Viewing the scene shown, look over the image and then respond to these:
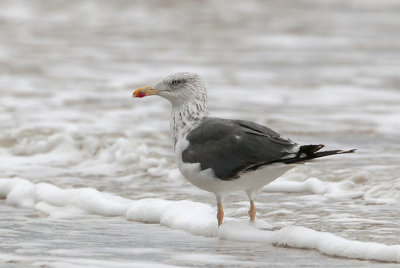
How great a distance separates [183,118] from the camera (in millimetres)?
6273

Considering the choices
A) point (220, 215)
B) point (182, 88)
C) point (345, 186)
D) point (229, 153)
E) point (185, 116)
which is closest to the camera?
point (229, 153)

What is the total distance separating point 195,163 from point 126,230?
0.78 m

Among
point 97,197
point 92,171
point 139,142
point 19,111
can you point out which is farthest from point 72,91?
point 97,197

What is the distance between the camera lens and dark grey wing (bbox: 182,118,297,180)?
218 inches

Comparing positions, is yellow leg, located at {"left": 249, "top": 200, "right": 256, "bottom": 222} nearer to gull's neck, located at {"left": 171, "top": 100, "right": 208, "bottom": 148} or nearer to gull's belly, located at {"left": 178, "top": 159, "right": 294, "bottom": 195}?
gull's belly, located at {"left": 178, "top": 159, "right": 294, "bottom": 195}

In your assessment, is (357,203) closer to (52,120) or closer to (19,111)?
(52,120)

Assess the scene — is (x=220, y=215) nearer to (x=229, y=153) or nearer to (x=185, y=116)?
(x=229, y=153)

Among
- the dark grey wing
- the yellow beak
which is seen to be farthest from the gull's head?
the dark grey wing

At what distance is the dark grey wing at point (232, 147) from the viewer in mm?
5531

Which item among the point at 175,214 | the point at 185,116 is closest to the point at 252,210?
the point at 175,214

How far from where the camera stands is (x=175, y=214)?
6.48 metres

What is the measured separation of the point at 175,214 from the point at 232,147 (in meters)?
0.97

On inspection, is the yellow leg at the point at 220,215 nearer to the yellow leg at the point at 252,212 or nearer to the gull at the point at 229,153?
the gull at the point at 229,153

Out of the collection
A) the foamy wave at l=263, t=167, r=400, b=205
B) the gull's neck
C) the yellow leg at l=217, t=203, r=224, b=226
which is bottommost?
the yellow leg at l=217, t=203, r=224, b=226
